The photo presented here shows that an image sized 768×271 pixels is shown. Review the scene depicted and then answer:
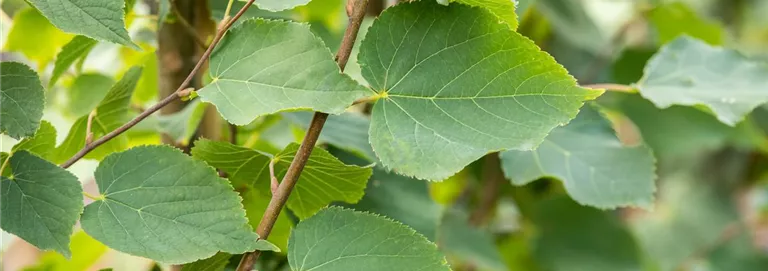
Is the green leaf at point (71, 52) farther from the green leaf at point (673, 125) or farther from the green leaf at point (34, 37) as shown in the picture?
the green leaf at point (673, 125)

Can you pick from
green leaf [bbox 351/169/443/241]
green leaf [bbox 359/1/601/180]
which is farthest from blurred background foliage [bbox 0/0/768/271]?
green leaf [bbox 359/1/601/180]

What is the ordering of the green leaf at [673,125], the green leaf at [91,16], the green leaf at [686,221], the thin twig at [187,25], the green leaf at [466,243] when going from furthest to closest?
the green leaf at [686,221], the green leaf at [673,125], the green leaf at [466,243], the thin twig at [187,25], the green leaf at [91,16]

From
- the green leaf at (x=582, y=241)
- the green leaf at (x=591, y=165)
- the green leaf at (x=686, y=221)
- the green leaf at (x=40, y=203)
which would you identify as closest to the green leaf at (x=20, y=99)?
the green leaf at (x=40, y=203)

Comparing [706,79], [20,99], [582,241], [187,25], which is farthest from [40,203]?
[582,241]

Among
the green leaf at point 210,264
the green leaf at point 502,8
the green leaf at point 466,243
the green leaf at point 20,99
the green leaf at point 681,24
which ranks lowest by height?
the green leaf at point 466,243

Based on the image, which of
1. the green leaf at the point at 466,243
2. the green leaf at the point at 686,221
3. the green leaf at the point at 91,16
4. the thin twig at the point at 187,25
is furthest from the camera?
the green leaf at the point at 686,221

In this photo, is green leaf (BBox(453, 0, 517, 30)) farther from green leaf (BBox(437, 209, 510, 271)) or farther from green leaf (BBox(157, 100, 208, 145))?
green leaf (BBox(437, 209, 510, 271))

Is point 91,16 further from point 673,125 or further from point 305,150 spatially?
point 673,125
